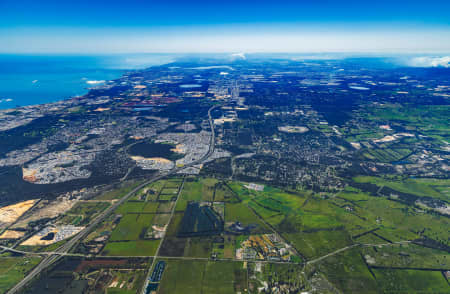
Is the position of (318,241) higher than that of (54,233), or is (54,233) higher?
(54,233)

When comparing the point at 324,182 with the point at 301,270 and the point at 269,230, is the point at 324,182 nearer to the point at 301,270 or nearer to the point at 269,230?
the point at 269,230

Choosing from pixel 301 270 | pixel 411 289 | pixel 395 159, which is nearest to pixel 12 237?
pixel 301 270

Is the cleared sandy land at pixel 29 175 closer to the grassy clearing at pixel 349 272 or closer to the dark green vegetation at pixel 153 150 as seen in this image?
the dark green vegetation at pixel 153 150

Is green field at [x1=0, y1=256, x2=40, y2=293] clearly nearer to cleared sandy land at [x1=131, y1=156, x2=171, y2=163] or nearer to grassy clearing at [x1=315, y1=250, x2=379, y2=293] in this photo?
cleared sandy land at [x1=131, y1=156, x2=171, y2=163]

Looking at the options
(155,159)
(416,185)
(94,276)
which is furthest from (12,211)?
(416,185)

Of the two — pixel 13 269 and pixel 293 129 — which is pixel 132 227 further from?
pixel 293 129
